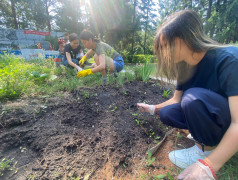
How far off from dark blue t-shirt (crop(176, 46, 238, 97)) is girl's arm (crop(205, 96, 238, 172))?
0.29ft

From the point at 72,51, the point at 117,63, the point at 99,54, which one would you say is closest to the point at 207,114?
the point at 99,54

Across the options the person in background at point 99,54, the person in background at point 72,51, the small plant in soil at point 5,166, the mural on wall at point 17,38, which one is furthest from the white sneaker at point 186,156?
the mural on wall at point 17,38

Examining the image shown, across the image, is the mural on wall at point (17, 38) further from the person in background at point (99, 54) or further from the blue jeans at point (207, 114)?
the blue jeans at point (207, 114)

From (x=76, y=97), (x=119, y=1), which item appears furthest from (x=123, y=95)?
(x=119, y=1)

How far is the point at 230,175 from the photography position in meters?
0.88

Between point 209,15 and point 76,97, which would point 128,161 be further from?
point 209,15

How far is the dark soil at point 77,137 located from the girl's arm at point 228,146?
1.26 feet

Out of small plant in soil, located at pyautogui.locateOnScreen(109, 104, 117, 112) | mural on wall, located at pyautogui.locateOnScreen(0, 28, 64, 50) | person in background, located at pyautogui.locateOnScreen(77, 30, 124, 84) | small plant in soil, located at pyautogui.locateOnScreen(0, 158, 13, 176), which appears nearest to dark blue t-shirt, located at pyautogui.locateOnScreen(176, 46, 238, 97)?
small plant in soil, located at pyautogui.locateOnScreen(109, 104, 117, 112)

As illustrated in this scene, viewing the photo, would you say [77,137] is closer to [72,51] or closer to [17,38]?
[72,51]

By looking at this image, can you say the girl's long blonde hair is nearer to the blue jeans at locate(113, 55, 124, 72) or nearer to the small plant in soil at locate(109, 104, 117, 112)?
the small plant in soil at locate(109, 104, 117, 112)

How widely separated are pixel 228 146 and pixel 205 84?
0.44m

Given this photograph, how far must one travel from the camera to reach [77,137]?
1226 millimetres

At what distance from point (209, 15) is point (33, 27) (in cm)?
2009

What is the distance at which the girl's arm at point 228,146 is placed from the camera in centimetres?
65
